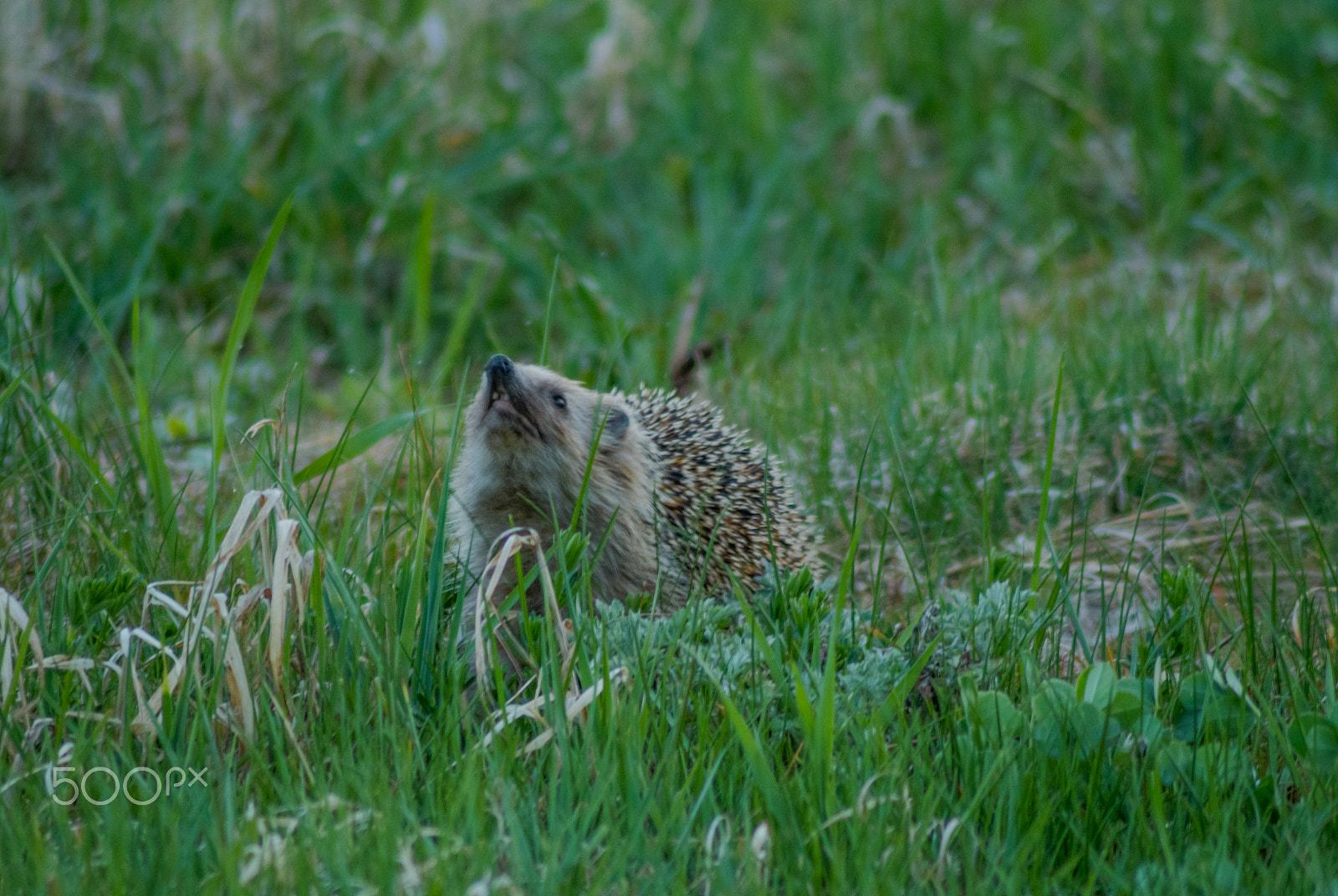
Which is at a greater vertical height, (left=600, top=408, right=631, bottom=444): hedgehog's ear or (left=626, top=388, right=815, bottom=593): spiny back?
(left=600, top=408, right=631, bottom=444): hedgehog's ear

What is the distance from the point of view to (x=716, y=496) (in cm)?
384

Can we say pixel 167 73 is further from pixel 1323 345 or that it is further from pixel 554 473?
pixel 1323 345

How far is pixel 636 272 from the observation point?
259 inches

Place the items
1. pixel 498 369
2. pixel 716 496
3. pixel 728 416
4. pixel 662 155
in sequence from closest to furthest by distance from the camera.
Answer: pixel 498 369 < pixel 716 496 < pixel 728 416 < pixel 662 155

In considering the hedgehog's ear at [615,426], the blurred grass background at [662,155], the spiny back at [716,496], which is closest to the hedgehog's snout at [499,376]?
the hedgehog's ear at [615,426]

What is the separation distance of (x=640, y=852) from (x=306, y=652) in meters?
0.85

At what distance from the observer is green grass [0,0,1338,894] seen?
234 centimetres

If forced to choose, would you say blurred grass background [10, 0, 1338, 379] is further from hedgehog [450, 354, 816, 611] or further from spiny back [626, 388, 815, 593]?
hedgehog [450, 354, 816, 611]

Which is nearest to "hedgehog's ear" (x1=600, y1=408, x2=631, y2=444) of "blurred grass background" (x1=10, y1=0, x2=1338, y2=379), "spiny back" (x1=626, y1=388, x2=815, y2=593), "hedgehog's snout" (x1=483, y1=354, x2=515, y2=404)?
"spiny back" (x1=626, y1=388, x2=815, y2=593)

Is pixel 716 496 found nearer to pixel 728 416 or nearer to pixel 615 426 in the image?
pixel 615 426

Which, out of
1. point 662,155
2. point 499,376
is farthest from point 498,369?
point 662,155

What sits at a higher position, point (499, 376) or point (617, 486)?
point (499, 376)

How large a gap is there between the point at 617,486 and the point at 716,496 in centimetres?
28

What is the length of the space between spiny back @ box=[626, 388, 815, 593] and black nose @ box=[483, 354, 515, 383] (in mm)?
499
